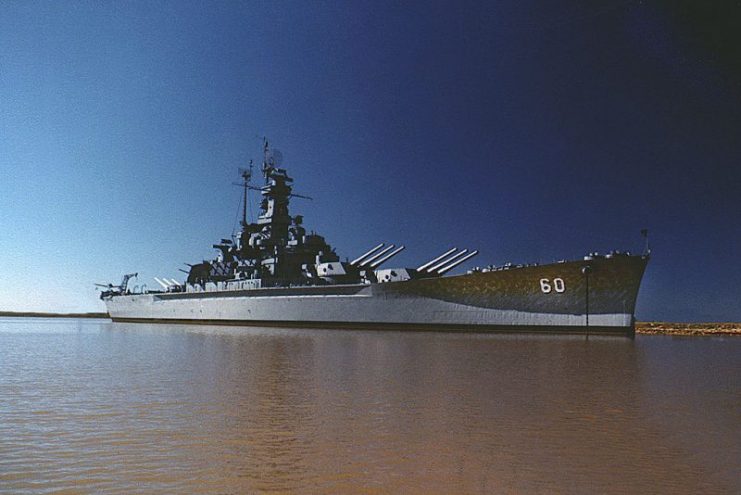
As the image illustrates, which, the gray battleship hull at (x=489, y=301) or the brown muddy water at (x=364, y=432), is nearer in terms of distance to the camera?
the brown muddy water at (x=364, y=432)

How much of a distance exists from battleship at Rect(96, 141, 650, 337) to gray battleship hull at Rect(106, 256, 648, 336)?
0.18ft

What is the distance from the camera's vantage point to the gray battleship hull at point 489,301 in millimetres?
29250

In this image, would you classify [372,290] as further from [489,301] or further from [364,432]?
[364,432]

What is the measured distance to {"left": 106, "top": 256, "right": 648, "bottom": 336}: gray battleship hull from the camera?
29.2 metres

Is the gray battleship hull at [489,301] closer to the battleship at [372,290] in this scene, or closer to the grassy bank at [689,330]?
the battleship at [372,290]

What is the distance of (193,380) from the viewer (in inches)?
404

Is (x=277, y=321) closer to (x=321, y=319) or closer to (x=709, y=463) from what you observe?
(x=321, y=319)

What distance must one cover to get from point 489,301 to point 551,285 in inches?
144

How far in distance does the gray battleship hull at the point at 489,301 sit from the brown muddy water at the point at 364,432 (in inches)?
718

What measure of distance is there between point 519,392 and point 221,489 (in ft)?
20.4

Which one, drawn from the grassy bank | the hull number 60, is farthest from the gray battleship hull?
the grassy bank

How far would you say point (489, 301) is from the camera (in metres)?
31.5

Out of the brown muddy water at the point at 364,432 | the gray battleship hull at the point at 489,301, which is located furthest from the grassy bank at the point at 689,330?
the brown muddy water at the point at 364,432

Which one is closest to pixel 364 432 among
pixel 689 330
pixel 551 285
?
pixel 551 285
